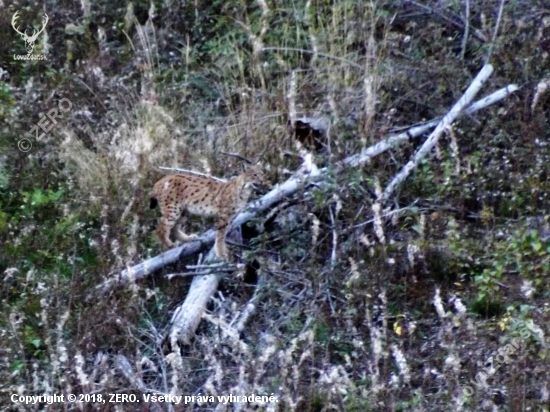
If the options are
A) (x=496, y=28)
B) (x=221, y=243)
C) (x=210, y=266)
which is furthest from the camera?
(x=496, y=28)

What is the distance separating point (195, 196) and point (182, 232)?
377mm

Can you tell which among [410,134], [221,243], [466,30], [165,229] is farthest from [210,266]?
[466,30]

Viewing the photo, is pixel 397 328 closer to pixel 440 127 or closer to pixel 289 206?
pixel 289 206

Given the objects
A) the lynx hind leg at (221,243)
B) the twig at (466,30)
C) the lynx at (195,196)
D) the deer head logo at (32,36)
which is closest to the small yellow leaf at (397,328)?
the lynx hind leg at (221,243)

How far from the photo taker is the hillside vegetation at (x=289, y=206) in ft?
22.7

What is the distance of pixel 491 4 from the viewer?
424 inches

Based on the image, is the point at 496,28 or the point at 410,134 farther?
the point at 496,28

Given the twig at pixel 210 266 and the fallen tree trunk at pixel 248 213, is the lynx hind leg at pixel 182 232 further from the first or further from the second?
the twig at pixel 210 266

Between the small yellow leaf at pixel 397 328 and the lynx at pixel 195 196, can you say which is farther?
the lynx at pixel 195 196

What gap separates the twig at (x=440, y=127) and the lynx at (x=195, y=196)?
1.00m

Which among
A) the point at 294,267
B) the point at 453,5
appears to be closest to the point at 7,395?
the point at 294,267

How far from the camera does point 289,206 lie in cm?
852

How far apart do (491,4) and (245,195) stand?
337 cm

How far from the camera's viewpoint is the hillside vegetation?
22.7ft
